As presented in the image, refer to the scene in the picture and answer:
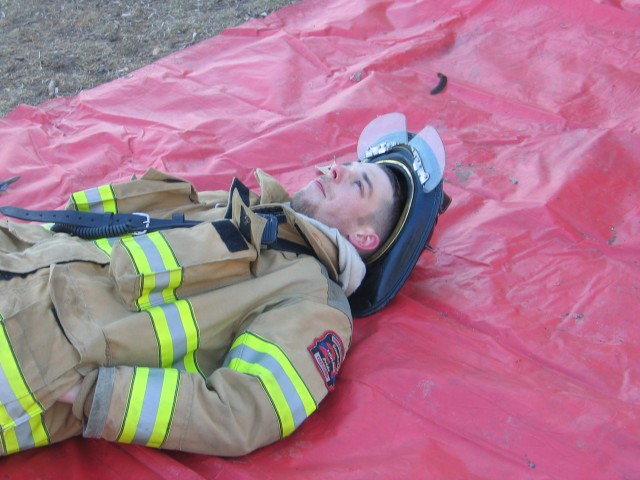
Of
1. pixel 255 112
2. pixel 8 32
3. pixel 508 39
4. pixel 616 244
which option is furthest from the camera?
pixel 8 32

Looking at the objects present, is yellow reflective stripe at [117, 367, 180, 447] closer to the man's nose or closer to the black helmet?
the black helmet

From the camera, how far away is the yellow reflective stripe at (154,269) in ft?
6.38

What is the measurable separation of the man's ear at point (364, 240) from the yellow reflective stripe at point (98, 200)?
2.96 feet

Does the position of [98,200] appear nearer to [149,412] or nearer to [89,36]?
[149,412]

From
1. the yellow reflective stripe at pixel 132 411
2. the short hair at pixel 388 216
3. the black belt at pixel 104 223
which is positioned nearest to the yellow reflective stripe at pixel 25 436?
the yellow reflective stripe at pixel 132 411

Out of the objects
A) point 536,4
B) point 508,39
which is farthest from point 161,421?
point 536,4

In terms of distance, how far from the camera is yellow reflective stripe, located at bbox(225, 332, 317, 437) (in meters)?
1.85

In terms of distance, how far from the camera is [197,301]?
2.00 metres

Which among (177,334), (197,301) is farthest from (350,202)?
(177,334)

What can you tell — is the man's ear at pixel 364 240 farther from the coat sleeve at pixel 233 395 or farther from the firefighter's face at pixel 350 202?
the coat sleeve at pixel 233 395

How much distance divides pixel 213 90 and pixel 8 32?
2.16m

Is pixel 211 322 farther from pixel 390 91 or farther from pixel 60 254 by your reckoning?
pixel 390 91

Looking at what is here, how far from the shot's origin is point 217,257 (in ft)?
6.70

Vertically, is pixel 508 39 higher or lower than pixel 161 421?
lower
